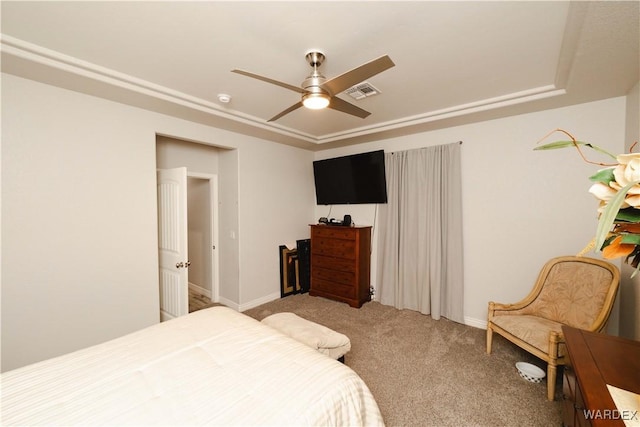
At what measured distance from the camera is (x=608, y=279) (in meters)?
2.08

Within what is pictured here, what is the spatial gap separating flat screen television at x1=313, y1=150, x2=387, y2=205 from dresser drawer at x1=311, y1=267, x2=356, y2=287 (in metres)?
1.15

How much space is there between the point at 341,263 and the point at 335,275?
232mm

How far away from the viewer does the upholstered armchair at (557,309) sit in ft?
6.27

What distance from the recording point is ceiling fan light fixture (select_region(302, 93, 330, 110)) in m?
1.73

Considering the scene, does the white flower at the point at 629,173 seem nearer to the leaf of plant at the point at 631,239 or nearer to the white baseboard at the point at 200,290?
the leaf of plant at the point at 631,239

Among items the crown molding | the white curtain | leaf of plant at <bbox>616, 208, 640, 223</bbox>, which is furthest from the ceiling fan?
the white curtain

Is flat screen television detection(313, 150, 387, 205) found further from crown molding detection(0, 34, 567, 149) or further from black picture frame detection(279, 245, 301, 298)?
black picture frame detection(279, 245, 301, 298)

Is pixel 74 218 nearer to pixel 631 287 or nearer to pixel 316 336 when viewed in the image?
pixel 316 336

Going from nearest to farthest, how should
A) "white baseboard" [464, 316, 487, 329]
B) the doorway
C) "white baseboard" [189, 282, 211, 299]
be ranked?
"white baseboard" [464, 316, 487, 329] < the doorway < "white baseboard" [189, 282, 211, 299]

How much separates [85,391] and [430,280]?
11.2 ft

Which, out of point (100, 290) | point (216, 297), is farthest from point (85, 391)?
point (216, 297)

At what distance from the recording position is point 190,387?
1.13 meters

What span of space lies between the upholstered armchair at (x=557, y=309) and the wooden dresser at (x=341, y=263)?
1713mm

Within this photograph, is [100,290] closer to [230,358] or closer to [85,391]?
[85,391]
